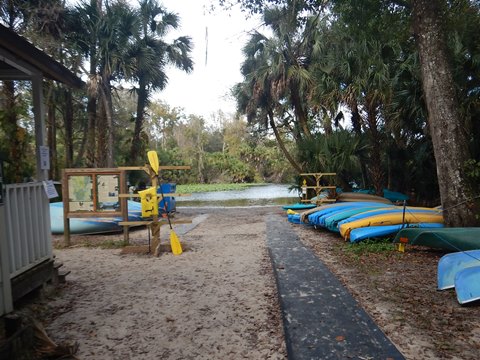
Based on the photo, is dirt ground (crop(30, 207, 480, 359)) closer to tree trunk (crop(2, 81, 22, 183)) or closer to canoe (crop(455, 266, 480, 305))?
canoe (crop(455, 266, 480, 305))

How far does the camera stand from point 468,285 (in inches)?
135

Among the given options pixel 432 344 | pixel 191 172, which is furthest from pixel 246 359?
pixel 191 172

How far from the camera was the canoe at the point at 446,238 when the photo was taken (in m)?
4.77

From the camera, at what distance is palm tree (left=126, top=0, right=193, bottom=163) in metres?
13.8

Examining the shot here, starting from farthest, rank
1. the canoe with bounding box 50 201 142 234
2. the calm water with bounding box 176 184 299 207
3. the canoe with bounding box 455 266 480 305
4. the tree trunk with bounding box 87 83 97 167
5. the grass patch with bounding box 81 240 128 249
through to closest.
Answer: the calm water with bounding box 176 184 299 207 < the tree trunk with bounding box 87 83 97 167 < the canoe with bounding box 50 201 142 234 < the grass patch with bounding box 81 240 128 249 < the canoe with bounding box 455 266 480 305

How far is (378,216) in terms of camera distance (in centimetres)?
678

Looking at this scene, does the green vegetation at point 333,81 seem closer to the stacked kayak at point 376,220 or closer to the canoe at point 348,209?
the stacked kayak at point 376,220

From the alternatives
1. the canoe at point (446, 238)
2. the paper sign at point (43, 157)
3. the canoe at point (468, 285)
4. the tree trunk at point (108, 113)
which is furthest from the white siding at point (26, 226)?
the tree trunk at point (108, 113)

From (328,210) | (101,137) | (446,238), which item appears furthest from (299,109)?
(446,238)

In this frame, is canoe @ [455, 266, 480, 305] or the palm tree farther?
the palm tree

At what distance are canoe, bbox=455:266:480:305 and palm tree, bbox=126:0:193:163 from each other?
13.0m

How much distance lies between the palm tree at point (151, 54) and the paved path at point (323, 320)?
11459 mm

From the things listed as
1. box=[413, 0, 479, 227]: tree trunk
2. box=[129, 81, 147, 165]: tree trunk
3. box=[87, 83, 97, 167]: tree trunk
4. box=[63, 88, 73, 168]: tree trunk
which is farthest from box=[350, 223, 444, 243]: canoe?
box=[63, 88, 73, 168]: tree trunk

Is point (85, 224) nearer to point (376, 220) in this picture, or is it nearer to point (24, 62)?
point (24, 62)
